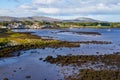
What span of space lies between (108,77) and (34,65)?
17.6 meters

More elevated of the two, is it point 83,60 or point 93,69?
point 93,69

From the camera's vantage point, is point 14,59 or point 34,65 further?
point 14,59

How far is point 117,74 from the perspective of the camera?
41031 mm

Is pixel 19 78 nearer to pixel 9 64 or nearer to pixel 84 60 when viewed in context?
pixel 9 64

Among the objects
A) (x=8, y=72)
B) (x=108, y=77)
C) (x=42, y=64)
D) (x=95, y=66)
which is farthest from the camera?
(x=42, y=64)

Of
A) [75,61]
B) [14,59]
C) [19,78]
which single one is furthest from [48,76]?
[14,59]

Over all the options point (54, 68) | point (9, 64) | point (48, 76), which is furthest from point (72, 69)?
point (9, 64)

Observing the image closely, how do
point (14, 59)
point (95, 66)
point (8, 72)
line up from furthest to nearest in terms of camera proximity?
point (14, 59) < point (95, 66) < point (8, 72)

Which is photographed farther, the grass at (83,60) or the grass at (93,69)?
the grass at (83,60)

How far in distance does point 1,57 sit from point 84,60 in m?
19.3

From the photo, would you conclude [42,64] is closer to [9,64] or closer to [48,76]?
[9,64]

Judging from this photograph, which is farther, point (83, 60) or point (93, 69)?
point (83, 60)

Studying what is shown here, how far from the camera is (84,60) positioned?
56.0 m

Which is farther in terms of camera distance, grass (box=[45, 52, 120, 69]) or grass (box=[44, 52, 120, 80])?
grass (box=[45, 52, 120, 69])
